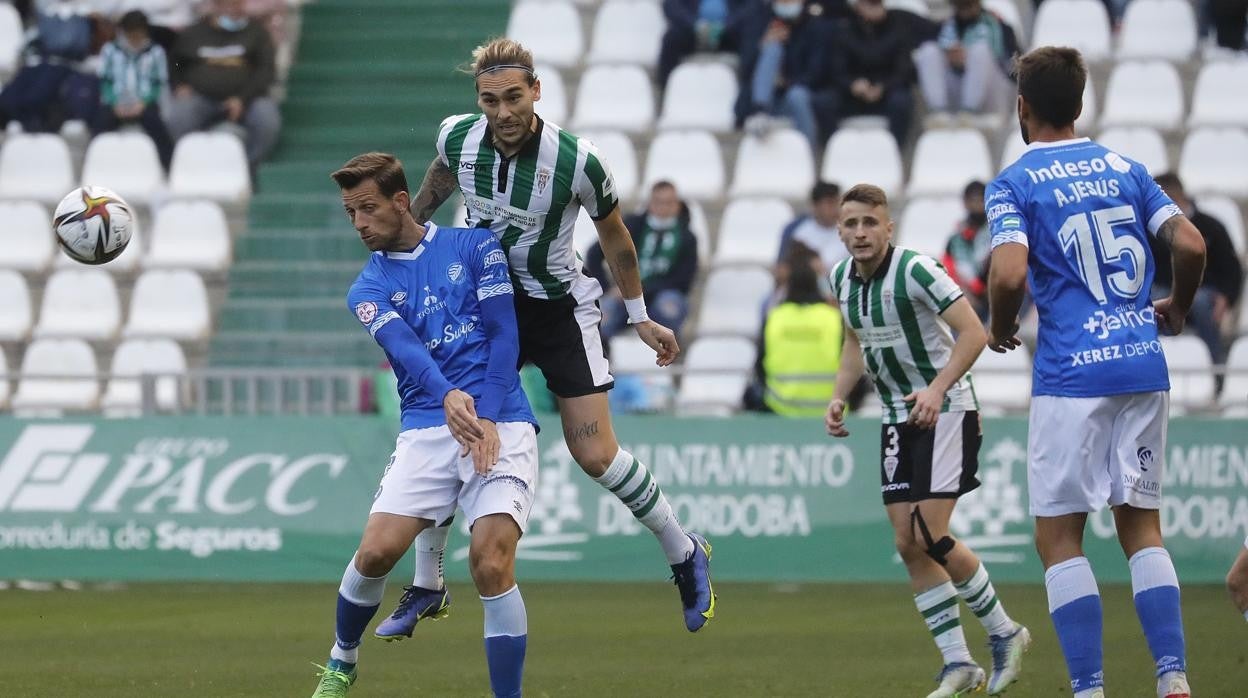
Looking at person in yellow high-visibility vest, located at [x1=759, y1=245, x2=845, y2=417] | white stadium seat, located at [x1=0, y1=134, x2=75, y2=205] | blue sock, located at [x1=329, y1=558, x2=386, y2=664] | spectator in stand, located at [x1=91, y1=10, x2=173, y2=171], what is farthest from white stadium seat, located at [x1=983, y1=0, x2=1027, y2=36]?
blue sock, located at [x1=329, y1=558, x2=386, y2=664]

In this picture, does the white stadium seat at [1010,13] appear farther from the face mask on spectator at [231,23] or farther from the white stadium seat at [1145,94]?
the face mask on spectator at [231,23]

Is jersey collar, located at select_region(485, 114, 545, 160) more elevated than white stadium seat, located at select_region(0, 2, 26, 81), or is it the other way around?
white stadium seat, located at select_region(0, 2, 26, 81)

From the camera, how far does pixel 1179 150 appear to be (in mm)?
17266

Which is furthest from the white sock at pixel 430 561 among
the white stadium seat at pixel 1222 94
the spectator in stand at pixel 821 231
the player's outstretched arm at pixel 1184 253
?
the white stadium seat at pixel 1222 94

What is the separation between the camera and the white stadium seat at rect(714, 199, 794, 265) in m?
16.9

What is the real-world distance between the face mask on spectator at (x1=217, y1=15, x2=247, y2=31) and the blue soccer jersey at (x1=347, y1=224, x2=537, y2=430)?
11.8 m

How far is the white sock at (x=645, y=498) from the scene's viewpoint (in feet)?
26.7

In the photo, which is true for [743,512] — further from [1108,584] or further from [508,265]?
[508,265]

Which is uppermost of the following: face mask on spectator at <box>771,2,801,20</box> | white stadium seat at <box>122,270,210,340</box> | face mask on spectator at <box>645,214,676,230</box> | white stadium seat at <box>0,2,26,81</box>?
face mask on spectator at <box>771,2,801,20</box>

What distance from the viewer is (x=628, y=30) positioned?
19297 mm

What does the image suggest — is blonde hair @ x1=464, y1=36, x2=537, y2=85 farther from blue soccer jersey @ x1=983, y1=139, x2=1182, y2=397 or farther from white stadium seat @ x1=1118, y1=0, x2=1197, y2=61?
white stadium seat @ x1=1118, y1=0, x2=1197, y2=61

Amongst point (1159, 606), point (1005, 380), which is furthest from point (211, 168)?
point (1159, 606)

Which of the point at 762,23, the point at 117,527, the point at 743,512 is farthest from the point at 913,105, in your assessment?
the point at 117,527

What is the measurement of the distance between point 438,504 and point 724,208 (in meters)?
10.5
